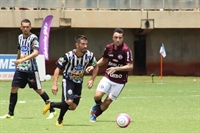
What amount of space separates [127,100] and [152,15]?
51.6ft

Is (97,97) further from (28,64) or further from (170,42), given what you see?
(170,42)

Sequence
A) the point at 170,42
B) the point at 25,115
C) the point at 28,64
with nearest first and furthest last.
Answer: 1. the point at 28,64
2. the point at 25,115
3. the point at 170,42

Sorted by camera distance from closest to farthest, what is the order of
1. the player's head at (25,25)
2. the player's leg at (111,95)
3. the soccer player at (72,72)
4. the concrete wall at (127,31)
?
the soccer player at (72,72) < the player's head at (25,25) < the player's leg at (111,95) < the concrete wall at (127,31)

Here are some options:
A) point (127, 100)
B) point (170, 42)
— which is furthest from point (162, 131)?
point (170, 42)

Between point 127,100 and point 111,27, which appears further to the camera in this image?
point 111,27

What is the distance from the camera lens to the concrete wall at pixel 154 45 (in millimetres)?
37812

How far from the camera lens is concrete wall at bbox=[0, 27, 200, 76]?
3781 cm

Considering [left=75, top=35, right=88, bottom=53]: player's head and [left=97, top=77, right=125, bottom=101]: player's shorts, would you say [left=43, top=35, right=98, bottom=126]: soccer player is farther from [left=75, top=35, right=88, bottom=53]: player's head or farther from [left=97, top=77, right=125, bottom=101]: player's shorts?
[left=97, top=77, right=125, bottom=101]: player's shorts

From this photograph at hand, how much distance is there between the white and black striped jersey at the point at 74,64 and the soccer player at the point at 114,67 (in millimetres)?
1084

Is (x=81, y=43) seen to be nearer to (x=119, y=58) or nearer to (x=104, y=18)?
(x=119, y=58)

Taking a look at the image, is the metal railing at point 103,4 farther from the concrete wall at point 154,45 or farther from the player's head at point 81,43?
the player's head at point 81,43

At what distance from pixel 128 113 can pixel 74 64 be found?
148 inches

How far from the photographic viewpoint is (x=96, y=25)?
35.4 m

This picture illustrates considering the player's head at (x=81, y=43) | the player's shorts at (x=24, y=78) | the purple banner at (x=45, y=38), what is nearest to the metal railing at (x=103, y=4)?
the purple banner at (x=45, y=38)
